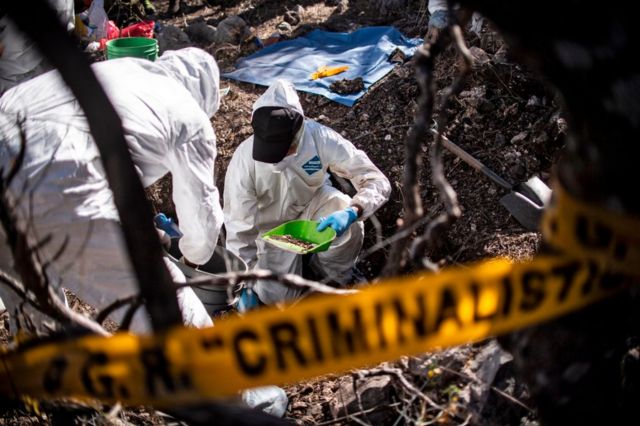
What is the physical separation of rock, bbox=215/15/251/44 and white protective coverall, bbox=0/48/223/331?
3.90m

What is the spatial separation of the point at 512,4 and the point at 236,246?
3.35 m

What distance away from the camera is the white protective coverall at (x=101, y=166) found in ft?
8.46

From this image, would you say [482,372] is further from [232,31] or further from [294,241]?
[232,31]

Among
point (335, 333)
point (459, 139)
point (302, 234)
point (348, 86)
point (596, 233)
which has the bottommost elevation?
point (302, 234)

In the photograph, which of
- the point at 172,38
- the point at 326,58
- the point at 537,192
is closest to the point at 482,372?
the point at 537,192

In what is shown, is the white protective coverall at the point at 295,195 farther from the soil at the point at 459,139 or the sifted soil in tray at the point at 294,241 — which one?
the sifted soil in tray at the point at 294,241

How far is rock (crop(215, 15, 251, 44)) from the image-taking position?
710cm

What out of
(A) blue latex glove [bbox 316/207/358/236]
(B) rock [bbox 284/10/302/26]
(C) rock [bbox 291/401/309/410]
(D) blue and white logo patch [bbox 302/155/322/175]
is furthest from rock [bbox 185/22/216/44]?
(C) rock [bbox 291/401/309/410]

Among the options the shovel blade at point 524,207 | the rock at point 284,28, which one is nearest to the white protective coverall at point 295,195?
the shovel blade at point 524,207

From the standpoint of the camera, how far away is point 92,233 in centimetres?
267

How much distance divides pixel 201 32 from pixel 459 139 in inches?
164

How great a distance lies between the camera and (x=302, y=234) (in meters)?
3.76

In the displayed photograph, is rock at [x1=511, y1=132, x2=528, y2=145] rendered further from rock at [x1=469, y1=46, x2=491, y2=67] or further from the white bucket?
the white bucket

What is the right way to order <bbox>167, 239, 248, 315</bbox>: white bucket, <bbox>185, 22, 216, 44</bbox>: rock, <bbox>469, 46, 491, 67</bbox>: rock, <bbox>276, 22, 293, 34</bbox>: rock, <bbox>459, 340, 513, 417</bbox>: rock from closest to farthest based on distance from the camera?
<bbox>459, 340, 513, 417</bbox>: rock → <bbox>167, 239, 248, 315</bbox>: white bucket → <bbox>469, 46, 491, 67</bbox>: rock → <bbox>276, 22, 293, 34</bbox>: rock → <bbox>185, 22, 216, 44</bbox>: rock
